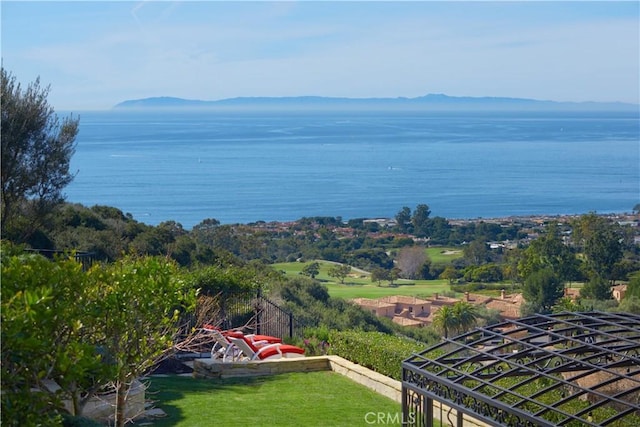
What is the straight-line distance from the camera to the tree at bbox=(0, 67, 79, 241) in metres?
19.8

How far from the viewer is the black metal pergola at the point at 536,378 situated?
283 inches

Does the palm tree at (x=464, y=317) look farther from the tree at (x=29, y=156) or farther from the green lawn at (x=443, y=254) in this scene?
the green lawn at (x=443, y=254)

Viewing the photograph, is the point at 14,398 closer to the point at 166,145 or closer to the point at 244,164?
the point at 244,164

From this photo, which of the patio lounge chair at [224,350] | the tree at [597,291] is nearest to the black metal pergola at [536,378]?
the patio lounge chair at [224,350]

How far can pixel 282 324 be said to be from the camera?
682 inches

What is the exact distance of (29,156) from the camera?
67.5 ft

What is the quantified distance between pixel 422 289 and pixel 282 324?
32.0 m

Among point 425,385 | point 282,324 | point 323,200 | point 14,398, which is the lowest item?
point 323,200

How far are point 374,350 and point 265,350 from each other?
2013 millimetres

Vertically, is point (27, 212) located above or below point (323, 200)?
above

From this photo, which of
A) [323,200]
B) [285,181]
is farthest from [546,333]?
[285,181]

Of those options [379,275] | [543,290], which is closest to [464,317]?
[543,290]

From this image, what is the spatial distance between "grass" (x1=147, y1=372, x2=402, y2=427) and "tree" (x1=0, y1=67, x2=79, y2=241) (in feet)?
28.8

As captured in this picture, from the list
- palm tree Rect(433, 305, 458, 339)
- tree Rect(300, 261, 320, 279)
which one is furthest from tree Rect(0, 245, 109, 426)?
tree Rect(300, 261, 320, 279)
